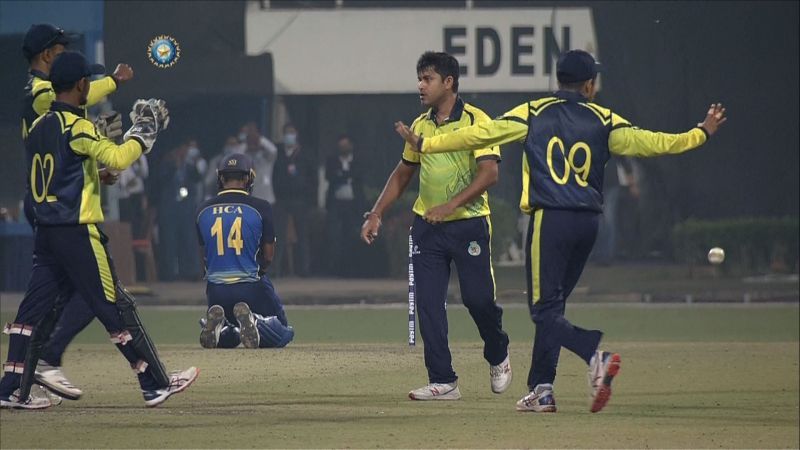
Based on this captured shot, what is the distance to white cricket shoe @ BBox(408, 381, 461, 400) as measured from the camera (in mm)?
11383

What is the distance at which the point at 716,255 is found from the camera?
22.3 meters

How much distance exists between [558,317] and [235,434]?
6.66ft

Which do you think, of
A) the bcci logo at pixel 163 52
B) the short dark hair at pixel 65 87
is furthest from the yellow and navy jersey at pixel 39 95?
the bcci logo at pixel 163 52

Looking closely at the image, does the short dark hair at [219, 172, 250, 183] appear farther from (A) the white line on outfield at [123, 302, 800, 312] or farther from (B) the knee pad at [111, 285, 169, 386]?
(A) the white line on outfield at [123, 302, 800, 312]

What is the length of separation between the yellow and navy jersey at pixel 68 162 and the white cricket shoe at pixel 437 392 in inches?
99.7

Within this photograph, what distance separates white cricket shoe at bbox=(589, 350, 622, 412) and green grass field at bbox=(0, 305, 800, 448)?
292mm

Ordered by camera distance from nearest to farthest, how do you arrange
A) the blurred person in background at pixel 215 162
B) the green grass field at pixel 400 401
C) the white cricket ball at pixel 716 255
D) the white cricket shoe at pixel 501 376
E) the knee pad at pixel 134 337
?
the green grass field at pixel 400 401 < the knee pad at pixel 134 337 < the white cricket shoe at pixel 501 376 < the white cricket ball at pixel 716 255 < the blurred person in background at pixel 215 162

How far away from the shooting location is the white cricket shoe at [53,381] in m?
11.0

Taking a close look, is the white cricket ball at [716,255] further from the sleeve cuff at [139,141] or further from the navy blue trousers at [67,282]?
the sleeve cuff at [139,141]

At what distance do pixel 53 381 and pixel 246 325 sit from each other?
10.3 ft

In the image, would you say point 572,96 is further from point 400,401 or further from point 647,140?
point 400,401

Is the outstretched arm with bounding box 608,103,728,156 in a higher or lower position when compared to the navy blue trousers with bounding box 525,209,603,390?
higher

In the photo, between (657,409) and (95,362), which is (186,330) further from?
(657,409)

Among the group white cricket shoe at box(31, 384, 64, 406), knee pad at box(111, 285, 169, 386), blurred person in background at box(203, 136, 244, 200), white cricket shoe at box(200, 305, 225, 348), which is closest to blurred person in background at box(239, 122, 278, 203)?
blurred person in background at box(203, 136, 244, 200)
